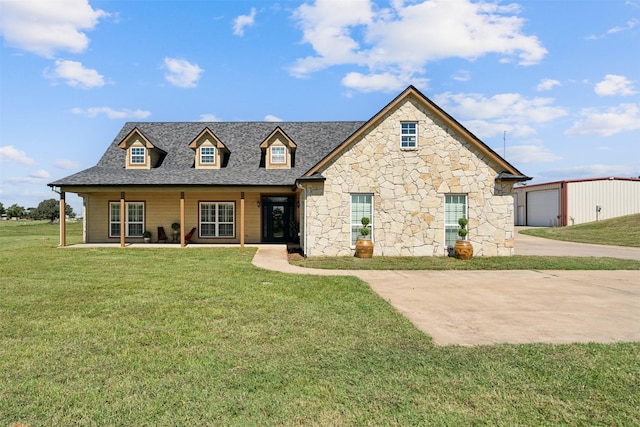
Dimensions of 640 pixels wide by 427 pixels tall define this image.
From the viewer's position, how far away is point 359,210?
15.2 meters

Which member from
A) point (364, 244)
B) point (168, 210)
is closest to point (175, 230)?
point (168, 210)

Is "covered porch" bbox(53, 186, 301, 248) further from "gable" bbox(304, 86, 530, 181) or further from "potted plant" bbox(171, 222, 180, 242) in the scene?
"gable" bbox(304, 86, 530, 181)

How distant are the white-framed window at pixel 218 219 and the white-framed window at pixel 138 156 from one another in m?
4.18

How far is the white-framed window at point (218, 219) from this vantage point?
20.9m

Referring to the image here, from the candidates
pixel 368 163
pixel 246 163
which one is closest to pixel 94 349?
pixel 368 163

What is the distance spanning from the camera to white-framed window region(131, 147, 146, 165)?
20.6 metres

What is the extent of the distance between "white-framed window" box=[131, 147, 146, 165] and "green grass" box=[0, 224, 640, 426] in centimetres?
1435

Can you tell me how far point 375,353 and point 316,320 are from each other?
1.60 metres

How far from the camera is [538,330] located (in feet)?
19.4

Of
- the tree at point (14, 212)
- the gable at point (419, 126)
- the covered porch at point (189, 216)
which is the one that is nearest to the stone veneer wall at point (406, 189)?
the gable at point (419, 126)

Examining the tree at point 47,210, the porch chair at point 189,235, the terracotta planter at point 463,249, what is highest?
the tree at point 47,210

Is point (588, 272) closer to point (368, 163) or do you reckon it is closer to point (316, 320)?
point (368, 163)

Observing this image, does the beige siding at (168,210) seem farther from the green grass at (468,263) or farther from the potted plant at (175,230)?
the green grass at (468,263)

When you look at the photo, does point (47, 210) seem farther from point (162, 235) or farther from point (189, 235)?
point (189, 235)
